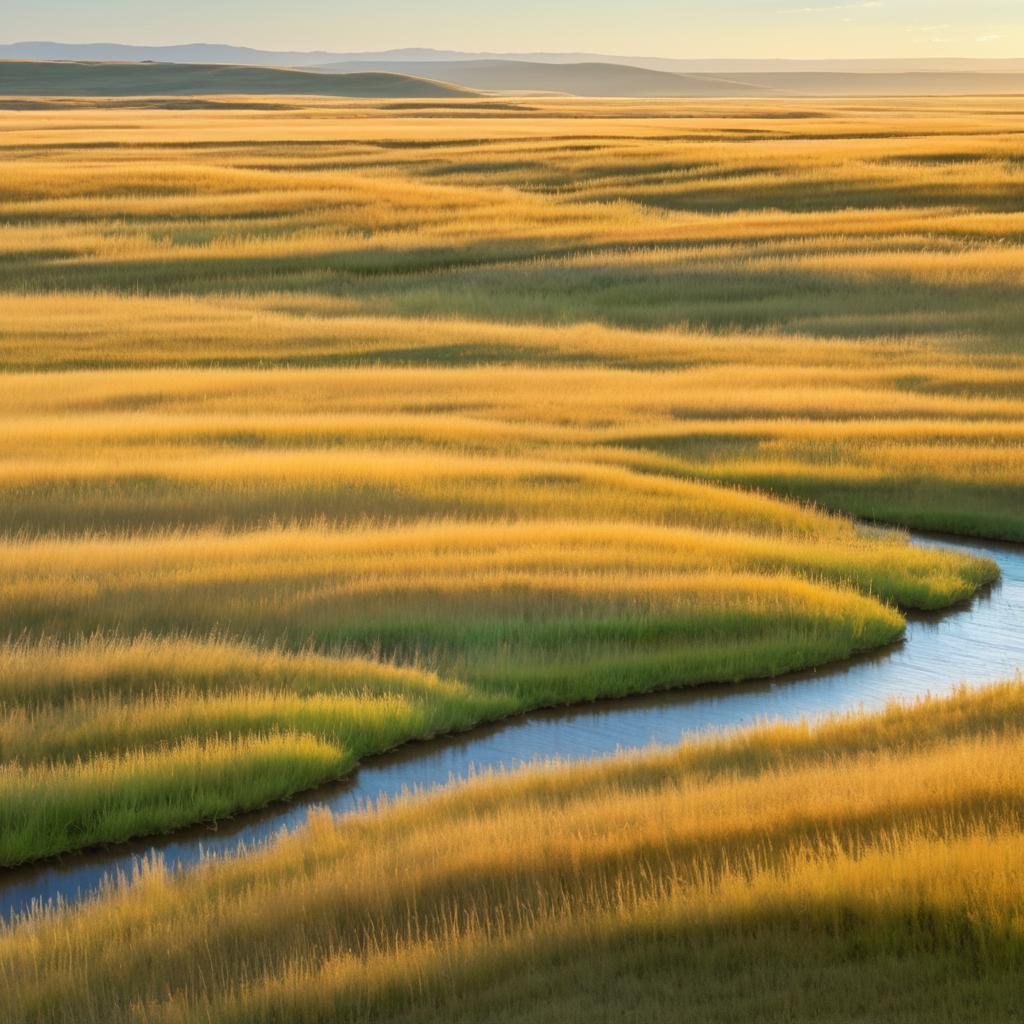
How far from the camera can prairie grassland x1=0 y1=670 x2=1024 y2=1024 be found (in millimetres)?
6453

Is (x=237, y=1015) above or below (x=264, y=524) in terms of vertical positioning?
above

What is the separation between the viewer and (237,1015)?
6590 millimetres

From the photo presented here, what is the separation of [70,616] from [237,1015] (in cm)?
865

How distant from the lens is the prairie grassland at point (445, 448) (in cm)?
1299

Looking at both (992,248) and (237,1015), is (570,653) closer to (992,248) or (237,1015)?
(237,1015)

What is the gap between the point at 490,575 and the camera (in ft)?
53.3

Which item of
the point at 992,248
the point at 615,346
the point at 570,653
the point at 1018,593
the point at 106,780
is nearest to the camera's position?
the point at 106,780

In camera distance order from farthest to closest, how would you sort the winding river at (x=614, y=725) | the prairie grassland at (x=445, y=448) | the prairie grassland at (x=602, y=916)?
1. the prairie grassland at (x=445, y=448)
2. the winding river at (x=614, y=725)
3. the prairie grassland at (x=602, y=916)

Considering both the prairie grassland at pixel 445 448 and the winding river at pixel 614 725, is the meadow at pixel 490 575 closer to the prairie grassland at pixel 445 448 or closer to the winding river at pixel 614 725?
the prairie grassland at pixel 445 448

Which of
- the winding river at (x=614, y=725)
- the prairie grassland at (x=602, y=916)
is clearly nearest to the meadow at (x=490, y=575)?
the prairie grassland at (x=602, y=916)

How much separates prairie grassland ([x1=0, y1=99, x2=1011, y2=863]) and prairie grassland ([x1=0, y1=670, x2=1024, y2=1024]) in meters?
2.59

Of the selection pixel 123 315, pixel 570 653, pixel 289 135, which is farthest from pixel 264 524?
pixel 289 135

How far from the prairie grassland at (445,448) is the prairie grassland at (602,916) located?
2590mm

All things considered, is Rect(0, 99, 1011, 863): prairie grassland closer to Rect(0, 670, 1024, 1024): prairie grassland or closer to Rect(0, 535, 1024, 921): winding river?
Rect(0, 535, 1024, 921): winding river
